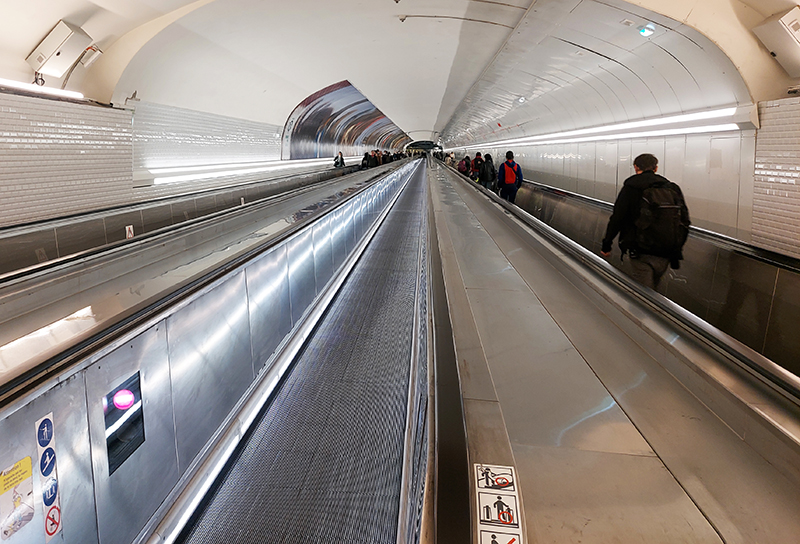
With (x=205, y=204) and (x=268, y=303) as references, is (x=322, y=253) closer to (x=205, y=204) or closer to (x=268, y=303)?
(x=268, y=303)

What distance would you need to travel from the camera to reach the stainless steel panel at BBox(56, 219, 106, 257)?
232 inches

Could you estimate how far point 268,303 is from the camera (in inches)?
151

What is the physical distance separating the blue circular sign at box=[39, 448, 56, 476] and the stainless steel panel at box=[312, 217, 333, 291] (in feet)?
13.1

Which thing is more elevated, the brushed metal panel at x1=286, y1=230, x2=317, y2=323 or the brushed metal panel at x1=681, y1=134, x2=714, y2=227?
the brushed metal panel at x1=681, y1=134, x2=714, y2=227

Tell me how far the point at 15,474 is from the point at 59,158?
6.52 meters

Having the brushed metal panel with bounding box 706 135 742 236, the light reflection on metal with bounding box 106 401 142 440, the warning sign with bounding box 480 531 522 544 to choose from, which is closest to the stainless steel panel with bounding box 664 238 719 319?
the brushed metal panel with bounding box 706 135 742 236

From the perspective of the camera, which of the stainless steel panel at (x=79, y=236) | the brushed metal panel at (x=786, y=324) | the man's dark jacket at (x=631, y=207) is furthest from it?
the stainless steel panel at (x=79, y=236)

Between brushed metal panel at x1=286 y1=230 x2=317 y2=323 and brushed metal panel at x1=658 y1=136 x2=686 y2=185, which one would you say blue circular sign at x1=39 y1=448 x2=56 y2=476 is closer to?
brushed metal panel at x1=286 y1=230 x2=317 y2=323

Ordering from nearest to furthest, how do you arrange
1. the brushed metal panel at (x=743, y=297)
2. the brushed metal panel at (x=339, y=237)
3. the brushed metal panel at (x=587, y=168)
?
the brushed metal panel at (x=743, y=297) < the brushed metal panel at (x=339, y=237) < the brushed metal panel at (x=587, y=168)

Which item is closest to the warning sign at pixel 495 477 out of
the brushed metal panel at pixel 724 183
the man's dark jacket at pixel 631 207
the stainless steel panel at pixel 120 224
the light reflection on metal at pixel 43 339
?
the light reflection on metal at pixel 43 339

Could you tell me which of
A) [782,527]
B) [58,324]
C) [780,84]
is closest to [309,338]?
[58,324]

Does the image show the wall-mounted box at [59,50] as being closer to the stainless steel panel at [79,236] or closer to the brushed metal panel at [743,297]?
the stainless steel panel at [79,236]

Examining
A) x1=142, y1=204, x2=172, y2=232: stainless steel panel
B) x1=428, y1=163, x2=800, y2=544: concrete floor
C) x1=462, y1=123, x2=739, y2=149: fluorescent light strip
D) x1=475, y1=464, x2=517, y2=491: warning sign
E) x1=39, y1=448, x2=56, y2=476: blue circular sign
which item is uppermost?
x1=462, y1=123, x2=739, y2=149: fluorescent light strip

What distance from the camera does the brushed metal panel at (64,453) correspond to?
1409 millimetres
